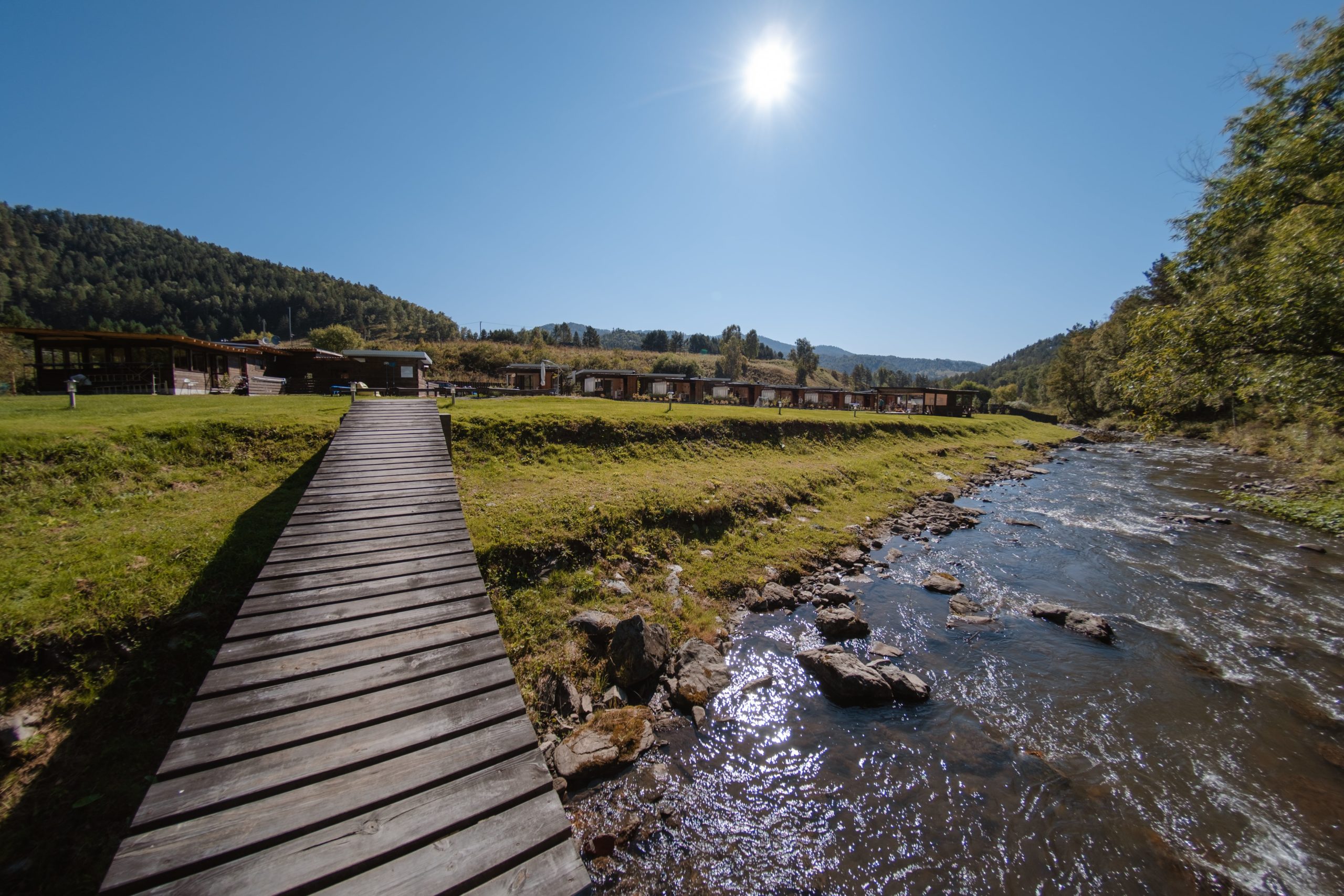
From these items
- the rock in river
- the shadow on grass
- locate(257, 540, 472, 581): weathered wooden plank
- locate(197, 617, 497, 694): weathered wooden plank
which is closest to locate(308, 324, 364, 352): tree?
the shadow on grass

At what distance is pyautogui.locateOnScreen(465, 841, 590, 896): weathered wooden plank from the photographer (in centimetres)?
340

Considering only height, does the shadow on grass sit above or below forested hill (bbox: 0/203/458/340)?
below

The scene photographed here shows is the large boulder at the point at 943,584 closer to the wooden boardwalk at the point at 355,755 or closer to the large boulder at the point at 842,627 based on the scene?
the large boulder at the point at 842,627

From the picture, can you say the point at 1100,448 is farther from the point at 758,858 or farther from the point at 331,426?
the point at 331,426

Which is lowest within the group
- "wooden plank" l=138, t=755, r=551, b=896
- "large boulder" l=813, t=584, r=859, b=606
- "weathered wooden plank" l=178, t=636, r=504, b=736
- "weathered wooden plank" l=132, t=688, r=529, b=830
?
"large boulder" l=813, t=584, r=859, b=606

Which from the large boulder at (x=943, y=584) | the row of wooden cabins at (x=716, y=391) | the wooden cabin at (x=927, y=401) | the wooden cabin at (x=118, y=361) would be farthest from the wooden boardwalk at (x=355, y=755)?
the wooden cabin at (x=927, y=401)

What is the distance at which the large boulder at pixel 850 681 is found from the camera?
8266 mm

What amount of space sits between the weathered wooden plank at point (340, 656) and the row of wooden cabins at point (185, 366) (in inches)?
945

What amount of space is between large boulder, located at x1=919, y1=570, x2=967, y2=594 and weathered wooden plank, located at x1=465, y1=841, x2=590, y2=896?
11879 mm

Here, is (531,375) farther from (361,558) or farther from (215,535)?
(361,558)

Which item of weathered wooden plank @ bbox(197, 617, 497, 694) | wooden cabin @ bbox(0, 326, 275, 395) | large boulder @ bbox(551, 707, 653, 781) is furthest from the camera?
wooden cabin @ bbox(0, 326, 275, 395)

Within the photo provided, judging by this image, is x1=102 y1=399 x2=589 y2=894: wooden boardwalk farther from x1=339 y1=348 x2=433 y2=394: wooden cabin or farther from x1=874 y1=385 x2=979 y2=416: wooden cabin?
x1=874 y1=385 x2=979 y2=416: wooden cabin

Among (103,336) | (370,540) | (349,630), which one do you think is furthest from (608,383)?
(349,630)

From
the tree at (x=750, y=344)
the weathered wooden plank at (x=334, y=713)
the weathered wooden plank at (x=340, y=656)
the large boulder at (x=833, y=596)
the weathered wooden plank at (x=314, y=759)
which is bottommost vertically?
the large boulder at (x=833, y=596)
